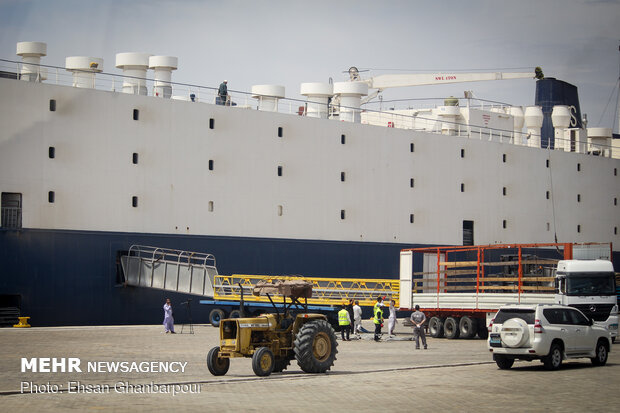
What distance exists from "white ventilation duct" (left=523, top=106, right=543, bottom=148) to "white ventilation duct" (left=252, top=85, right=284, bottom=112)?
57.9 feet

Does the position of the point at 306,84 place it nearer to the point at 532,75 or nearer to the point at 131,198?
the point at 131,198

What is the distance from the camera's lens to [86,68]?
32.0 meters

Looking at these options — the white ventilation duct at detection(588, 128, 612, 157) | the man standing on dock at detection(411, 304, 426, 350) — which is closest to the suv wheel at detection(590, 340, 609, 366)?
the man standing on dock at detection(411, 304, 426, 350)

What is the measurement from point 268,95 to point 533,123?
60.9 ft

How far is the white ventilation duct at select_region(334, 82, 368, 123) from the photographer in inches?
1527

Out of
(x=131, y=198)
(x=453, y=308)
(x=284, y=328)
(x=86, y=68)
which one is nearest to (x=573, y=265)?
(x=453, y=308)

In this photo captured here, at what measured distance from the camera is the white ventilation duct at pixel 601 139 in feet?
167

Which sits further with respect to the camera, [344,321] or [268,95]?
[268,95]

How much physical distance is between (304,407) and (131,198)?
68.7 feet

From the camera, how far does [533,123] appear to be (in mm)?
47719

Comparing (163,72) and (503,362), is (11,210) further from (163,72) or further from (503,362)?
(503,362)

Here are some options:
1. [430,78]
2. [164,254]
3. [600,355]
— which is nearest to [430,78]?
[430,78]

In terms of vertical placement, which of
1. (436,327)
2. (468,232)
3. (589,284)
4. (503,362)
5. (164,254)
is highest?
(468,232)

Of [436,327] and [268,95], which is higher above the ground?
[268,95]
